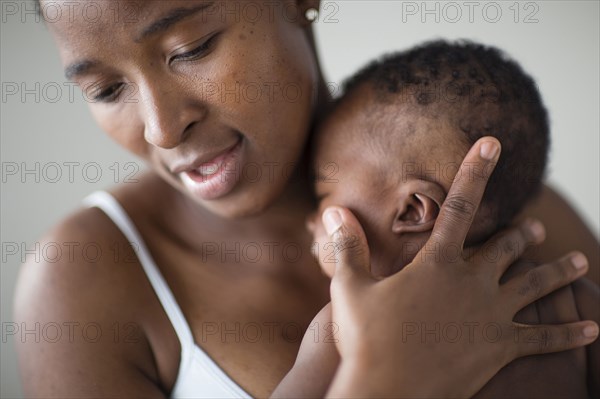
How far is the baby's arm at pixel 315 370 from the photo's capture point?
81 centimetres

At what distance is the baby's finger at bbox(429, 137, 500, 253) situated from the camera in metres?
0.87

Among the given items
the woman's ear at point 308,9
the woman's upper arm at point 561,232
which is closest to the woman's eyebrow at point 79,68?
the woman's ear at point 308,9

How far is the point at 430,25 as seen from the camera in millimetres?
1918

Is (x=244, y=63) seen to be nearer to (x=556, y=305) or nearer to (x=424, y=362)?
(x=424, y=362)

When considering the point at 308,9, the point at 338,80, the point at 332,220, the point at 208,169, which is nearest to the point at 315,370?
the point at 332,220

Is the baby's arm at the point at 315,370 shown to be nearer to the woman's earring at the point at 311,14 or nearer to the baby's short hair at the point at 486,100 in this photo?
the baby's short hair at the point at 486,100

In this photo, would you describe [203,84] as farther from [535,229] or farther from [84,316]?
[535,229]

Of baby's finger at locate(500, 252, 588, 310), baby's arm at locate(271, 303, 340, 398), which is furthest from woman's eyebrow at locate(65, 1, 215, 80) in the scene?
baby's finger at locate(500, 252, 588, 310)

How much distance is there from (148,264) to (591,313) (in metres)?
0.69

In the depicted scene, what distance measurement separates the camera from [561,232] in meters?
1.30

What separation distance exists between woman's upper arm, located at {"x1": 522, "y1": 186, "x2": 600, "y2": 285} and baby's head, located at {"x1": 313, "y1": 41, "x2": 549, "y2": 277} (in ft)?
0.95

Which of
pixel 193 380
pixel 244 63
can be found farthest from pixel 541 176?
pixel 193 380

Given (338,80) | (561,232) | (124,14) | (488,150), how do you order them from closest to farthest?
1. (124,14)
2. (488,150)
3. (561,232)
4. (338,80)

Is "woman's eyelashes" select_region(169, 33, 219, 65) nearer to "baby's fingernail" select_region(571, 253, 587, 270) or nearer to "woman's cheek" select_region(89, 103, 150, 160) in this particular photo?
"woman's cheek" select_region(89, 103, 150, 160)
